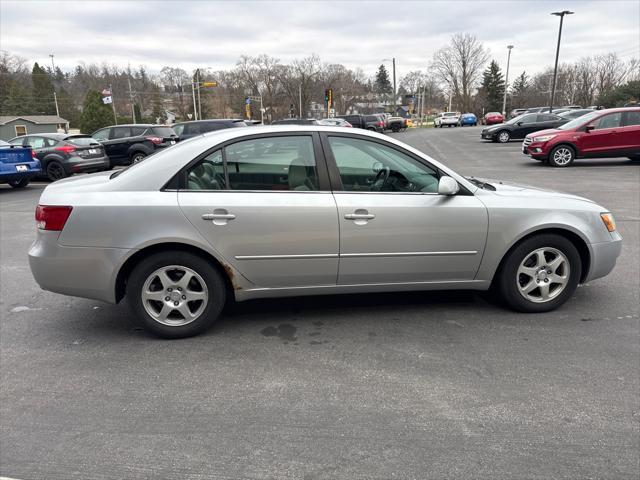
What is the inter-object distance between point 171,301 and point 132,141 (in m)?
15.7

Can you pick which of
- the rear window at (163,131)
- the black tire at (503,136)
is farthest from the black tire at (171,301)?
the black tire at (503,136)

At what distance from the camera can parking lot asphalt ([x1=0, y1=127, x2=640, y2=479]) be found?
2.40 m

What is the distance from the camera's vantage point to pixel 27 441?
2588mm

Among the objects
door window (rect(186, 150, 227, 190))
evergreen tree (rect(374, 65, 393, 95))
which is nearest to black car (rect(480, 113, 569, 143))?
door window (rect(186, 150, 227, 190))

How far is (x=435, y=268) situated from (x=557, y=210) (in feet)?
3.76

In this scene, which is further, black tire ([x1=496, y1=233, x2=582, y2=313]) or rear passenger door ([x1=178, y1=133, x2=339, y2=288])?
black tire ([x1=496, y1=233, x2=582, y2=313])

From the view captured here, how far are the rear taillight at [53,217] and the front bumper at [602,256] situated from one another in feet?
13.9

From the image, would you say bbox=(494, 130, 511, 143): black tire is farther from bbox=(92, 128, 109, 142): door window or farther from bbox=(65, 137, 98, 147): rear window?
bbox=(65, 137, 98, 147): rear window

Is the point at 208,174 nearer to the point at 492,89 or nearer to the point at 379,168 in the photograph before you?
the point at 379,168

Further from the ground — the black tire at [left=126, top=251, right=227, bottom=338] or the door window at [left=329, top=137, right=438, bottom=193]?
the door window at [left=329, top=137, right=438, bottom=193]

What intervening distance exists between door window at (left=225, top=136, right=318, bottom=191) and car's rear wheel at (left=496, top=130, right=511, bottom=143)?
2529 centimetres

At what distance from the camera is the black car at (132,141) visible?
17.7 meters

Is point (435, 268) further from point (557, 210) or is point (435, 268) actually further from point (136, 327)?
point (136, 327)

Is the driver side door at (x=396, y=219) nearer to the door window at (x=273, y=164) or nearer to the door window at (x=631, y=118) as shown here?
the door window at (x=273, y=164)
